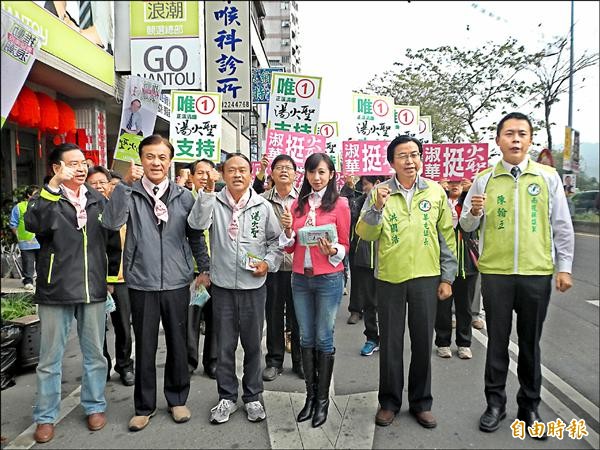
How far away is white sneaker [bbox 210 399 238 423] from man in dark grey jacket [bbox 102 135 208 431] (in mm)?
200

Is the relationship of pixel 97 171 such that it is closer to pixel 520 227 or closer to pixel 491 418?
pixel 520 227

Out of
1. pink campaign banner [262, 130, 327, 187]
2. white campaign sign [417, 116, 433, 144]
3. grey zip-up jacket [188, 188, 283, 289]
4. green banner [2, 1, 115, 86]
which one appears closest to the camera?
grey zip-up jacket [188, 188, 283, 289]

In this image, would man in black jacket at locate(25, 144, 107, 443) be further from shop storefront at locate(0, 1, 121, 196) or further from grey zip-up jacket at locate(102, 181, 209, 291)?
shop storefront at locate(0, 1, 121, 196)

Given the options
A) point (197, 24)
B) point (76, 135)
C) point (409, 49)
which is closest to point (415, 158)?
point (197, 24)

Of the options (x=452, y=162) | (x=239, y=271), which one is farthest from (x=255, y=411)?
(x=452, y=162)

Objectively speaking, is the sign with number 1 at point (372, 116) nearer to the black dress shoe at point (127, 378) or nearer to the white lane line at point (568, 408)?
the white lane line at point (568, 408)

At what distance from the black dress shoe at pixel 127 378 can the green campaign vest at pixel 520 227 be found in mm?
3090

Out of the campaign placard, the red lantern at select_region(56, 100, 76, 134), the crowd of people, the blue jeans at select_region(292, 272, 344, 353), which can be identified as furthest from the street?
the red lantern at select_region(56, 100, 76, 134)

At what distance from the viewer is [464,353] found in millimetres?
4828

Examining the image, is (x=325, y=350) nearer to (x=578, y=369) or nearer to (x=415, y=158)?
(x=415, y=158)

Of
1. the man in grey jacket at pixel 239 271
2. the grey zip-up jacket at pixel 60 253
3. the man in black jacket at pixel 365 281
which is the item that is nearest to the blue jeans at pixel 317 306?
the man in grey jacket at pixel 239 271

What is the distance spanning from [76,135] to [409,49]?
11.0 m

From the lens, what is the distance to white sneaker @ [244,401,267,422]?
3488mm

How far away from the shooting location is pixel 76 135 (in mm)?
9578
